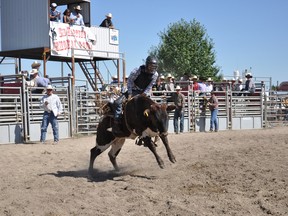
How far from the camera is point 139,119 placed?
815 centimetres

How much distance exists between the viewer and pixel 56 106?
555 inches

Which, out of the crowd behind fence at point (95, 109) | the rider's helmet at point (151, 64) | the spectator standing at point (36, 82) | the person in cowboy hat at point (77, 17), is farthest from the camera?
the person in cowboy hat at point (77, 17)

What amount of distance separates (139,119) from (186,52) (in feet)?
149

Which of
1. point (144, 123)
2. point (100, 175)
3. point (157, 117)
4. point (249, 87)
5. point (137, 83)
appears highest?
point (137, 83)

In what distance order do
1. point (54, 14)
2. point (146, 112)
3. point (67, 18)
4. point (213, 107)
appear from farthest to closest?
point (67, 18), point (54, 14), point (213, 107), point (146, 112)

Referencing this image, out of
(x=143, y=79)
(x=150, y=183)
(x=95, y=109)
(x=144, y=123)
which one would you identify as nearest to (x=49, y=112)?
(x=95, y=109)

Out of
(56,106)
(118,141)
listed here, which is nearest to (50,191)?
(118,141)

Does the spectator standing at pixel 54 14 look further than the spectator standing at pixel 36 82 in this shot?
Yes

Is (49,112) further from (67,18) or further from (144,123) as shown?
(67,18)

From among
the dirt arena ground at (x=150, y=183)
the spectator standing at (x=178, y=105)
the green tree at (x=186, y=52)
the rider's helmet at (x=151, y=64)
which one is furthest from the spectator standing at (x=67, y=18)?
the green tree at (x=186, y=52)

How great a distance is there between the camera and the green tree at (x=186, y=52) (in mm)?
52125

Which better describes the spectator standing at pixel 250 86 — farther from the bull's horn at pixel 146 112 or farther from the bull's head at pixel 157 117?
the bull's horn at pixel 146 112

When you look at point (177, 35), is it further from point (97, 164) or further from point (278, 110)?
point (97, 164)

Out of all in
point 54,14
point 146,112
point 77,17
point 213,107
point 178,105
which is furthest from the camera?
point 77,17
